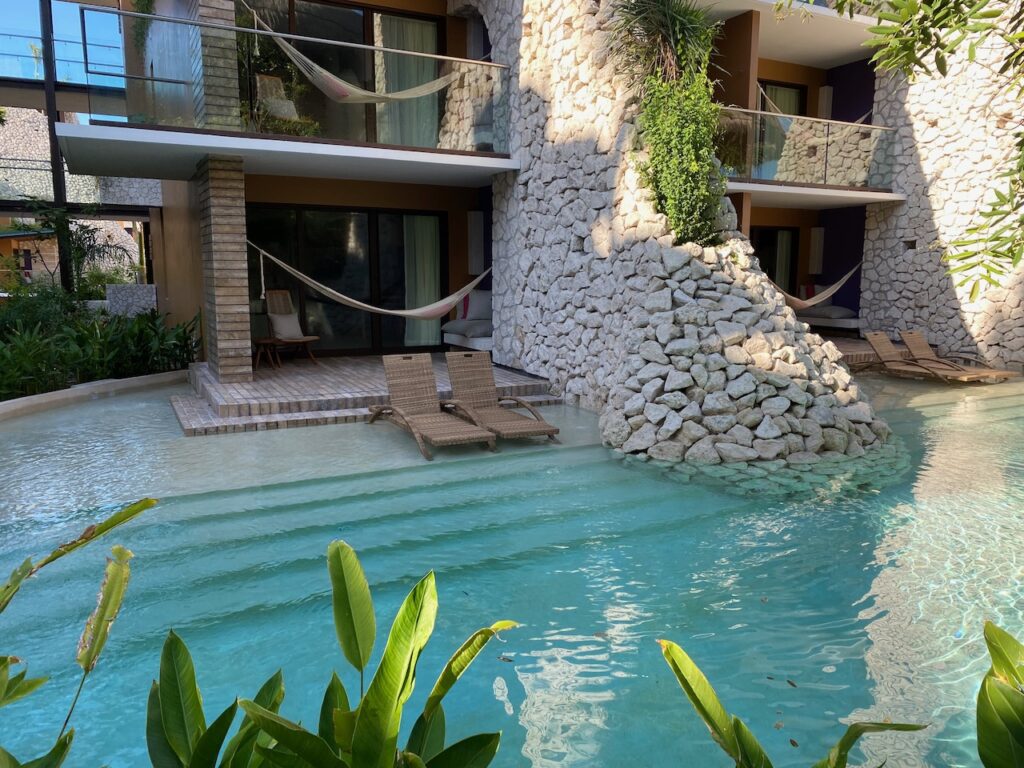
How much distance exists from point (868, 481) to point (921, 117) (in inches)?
341

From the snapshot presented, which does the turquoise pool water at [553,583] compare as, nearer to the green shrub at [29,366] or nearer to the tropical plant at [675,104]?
the green shrub at [29,366]

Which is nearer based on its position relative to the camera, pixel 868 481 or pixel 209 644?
pixel 209 644

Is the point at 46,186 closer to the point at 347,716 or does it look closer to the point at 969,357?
the point at 969,357

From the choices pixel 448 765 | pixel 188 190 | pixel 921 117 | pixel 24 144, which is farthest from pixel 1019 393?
pixel 24 144

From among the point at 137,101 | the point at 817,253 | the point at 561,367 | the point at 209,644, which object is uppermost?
the point at 137,101

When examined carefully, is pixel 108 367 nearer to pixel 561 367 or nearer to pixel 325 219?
pixel 325 219

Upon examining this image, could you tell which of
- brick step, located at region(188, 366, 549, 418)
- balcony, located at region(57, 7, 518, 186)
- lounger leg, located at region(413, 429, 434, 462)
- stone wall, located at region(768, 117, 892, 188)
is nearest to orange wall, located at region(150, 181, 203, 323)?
balcony, located at region(57, 7, 518, 186)

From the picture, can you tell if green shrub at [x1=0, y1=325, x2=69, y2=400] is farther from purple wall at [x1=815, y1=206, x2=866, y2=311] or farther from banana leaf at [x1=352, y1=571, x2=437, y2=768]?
purple wall at [x1=815, y1=206, x2=866, y2=311]

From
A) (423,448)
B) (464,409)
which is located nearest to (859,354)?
(464,409)

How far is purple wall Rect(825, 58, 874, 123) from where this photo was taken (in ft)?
42.2

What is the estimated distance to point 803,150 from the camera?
438 inches

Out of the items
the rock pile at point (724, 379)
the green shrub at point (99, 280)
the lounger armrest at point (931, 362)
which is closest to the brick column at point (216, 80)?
the green shrub at point (99, 280)

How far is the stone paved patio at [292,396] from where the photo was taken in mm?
7207

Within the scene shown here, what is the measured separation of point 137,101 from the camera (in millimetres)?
7457
